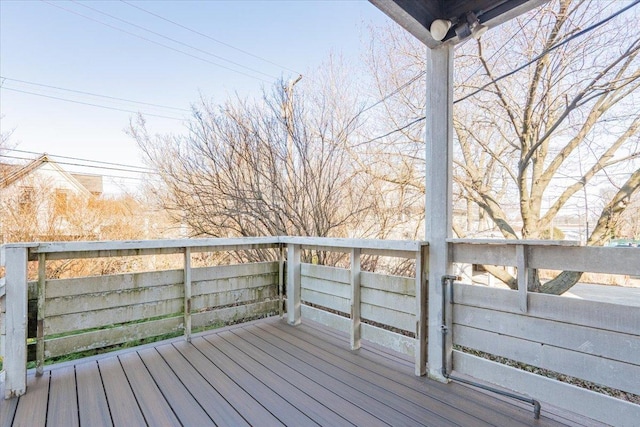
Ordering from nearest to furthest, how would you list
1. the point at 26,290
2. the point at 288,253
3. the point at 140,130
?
1. the point at 26,290
2. the point at 288,253
3. the point at 140,130

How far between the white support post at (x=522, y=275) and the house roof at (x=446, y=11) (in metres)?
1.41

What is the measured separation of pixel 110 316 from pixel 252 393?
1384 mm

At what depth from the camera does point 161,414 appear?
1717mm

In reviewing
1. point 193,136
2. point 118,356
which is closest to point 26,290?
point 118,356

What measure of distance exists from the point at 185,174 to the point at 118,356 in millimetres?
2929

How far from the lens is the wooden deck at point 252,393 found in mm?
1674

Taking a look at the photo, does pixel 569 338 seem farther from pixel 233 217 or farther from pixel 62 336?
pixel 233 217

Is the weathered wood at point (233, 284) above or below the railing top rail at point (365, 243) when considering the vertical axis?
below

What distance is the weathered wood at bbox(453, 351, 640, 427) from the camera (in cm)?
146

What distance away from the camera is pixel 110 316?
2488mm

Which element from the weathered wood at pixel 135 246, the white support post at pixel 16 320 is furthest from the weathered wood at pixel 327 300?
the white support post at pixel 16 320

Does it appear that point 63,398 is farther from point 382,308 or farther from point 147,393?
point 382,308

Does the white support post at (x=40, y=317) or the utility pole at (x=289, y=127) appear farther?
the utility pole at (x=289, y=127)

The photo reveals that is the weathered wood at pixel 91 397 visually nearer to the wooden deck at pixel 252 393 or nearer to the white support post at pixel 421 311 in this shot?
the wooden deck at pixel 252 393
